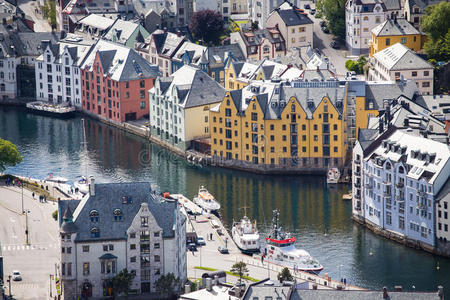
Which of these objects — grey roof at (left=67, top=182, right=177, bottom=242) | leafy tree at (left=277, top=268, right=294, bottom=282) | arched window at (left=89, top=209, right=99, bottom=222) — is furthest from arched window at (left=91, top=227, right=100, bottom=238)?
leafy tree at (left=277, top=268, right=294, bottom=282)

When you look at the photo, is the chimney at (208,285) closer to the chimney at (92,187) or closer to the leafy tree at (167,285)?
the leafy tree at (167,285)

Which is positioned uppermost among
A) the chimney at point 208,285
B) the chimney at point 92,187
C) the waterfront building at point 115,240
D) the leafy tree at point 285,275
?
the chimney at point 92,187

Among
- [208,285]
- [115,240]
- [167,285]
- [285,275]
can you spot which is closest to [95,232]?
[115,240]

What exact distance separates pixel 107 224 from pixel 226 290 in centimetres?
1714

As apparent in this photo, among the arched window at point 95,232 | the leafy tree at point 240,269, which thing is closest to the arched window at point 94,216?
the arched window at point 95,232

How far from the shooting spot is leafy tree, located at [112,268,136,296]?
18025 cm

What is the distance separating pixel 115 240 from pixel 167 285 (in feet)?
27.4

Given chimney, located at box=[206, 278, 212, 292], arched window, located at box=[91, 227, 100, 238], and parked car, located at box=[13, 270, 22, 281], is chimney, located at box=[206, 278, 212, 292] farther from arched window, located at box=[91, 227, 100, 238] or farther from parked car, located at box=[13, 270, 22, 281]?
parked car, located at box=[13, 270, 22, 281]

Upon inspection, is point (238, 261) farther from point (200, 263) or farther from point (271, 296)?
point (271, 296)

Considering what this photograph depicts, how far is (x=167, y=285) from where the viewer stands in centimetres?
18138

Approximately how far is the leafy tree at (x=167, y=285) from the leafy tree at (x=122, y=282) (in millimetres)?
3562

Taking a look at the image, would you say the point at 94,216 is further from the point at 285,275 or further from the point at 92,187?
the point at 285,275

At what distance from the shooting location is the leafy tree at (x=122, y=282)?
18025 centimetres

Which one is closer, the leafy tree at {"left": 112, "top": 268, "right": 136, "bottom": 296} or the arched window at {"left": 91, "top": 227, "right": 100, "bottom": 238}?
the leafy tree at {"left": 112, "top": 268, "right": 136, "bottom": 296}
